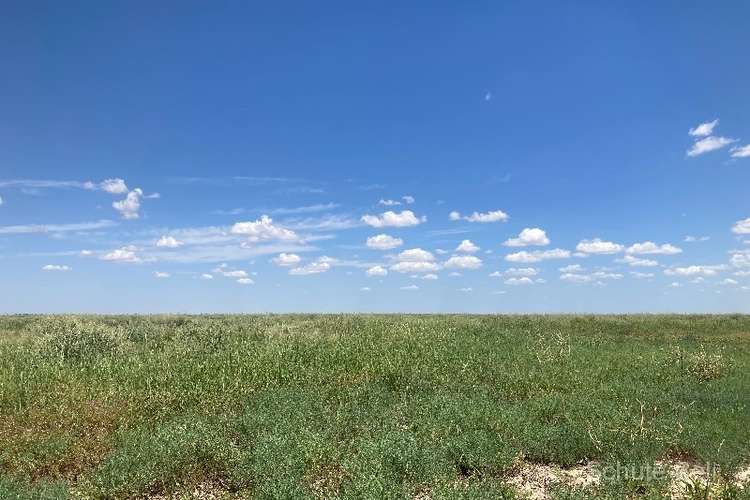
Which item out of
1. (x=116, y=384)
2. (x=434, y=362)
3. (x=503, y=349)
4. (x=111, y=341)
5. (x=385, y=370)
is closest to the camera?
(x=116, y=384)

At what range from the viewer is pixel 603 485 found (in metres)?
8.90

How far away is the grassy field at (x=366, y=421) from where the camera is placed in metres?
9.11

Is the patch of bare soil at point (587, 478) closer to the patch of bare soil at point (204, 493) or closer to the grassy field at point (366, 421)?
the grassy field at point (366, 421)

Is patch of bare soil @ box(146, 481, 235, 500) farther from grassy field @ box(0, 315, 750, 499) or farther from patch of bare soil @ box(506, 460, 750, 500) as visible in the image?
patch of bare soil @ box(506, 460, 750, 500)

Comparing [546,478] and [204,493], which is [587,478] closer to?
[546,478]

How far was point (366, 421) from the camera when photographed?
12.0 metres

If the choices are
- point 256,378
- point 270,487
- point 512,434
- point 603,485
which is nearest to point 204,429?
point 270,487

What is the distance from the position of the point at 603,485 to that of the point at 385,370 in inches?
318

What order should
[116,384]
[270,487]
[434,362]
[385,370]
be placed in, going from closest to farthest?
[270,487]
[116,384]
[385,370]
[434,362]

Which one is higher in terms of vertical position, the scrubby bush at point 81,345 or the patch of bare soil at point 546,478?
the scrubby bush at point 81,345

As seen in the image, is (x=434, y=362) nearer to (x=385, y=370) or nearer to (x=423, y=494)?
(x=385, y=370)

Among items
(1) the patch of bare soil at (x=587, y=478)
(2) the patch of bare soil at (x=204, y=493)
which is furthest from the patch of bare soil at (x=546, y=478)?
(2) the patch of bare soil at (x=204, y=493)

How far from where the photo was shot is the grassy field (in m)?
9.11

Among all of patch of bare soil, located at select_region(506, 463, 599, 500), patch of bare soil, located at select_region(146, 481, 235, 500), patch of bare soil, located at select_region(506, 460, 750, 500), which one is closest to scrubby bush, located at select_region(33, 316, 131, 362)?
patch of bare soil, located at select_region(146, 481, 235, 500)
